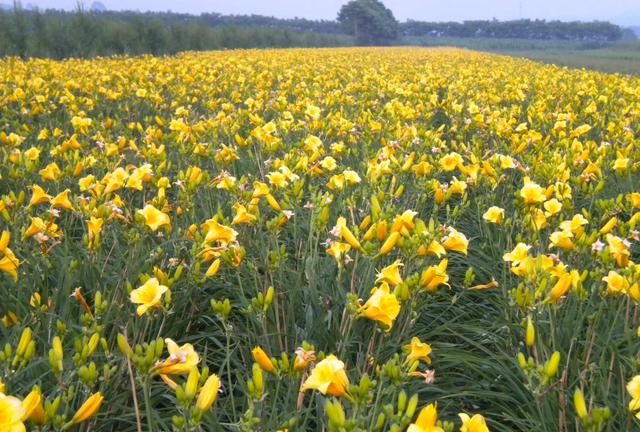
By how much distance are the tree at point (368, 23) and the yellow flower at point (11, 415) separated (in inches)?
2739

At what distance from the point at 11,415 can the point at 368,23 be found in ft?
243

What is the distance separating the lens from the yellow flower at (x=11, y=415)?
1042 mm

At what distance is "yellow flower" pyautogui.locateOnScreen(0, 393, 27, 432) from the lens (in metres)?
1.04

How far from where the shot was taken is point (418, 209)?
133 inches

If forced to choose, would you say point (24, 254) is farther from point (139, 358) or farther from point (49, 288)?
point (139, 358)

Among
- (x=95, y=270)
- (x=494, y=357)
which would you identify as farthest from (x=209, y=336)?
(x=494, y=357)

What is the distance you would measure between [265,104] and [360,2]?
2780 inches

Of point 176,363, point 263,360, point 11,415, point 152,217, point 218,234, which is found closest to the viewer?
point 11,415

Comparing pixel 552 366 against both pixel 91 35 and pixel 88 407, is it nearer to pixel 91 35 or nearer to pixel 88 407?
pixel 88 407

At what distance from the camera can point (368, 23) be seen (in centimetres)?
7094

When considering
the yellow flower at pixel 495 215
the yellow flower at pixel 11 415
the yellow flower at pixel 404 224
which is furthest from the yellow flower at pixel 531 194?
the yellow flower at pixel 11 415

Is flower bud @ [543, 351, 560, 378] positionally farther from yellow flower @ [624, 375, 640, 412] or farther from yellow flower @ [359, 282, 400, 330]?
yellow flower @ [359, 282, 400, 330]

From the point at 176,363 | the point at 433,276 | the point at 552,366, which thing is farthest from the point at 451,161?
the point at 176,363

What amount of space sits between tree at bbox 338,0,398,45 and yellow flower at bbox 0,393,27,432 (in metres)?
69.6
